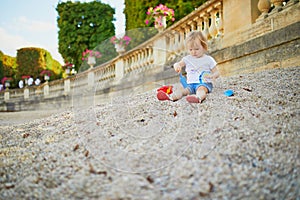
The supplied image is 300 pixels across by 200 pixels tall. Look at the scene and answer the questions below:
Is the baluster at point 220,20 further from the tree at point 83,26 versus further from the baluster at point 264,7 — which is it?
the tree at point 83,26

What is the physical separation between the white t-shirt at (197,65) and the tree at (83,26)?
14993 millimetres

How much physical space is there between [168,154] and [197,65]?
1562 mm

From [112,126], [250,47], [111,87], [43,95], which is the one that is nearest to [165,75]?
[250,47]

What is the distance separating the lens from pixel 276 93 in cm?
269

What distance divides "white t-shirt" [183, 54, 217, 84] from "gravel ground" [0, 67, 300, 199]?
380 millimetres

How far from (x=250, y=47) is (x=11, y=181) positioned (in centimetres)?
373

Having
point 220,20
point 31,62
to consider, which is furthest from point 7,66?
point 220,20

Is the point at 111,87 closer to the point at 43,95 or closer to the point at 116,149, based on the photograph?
the point at 116,149

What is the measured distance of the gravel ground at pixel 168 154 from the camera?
131cm

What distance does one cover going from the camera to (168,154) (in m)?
1.61

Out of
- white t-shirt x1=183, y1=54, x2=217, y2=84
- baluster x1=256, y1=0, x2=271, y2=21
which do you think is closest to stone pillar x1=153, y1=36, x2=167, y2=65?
white t-shirt x1=183, y1=54, x2=217, y2=84

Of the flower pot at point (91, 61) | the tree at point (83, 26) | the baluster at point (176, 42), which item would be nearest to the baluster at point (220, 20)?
the baluster at point (176, 42)

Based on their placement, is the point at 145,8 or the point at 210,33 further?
the point at 145,8

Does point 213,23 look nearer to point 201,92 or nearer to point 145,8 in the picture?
point 201,92
